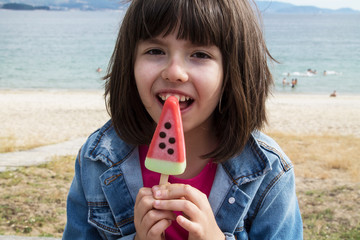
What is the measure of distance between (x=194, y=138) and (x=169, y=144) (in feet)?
1.74

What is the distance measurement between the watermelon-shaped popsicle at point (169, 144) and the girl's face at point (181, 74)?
0.34ft

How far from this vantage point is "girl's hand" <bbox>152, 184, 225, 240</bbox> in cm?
158

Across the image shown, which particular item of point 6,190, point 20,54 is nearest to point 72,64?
point 20,54

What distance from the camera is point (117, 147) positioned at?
7.30 ft

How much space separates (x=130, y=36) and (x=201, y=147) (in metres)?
0.73

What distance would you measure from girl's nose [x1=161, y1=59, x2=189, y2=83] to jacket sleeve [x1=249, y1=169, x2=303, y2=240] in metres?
0.80

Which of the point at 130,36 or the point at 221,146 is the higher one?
the point at 130,36

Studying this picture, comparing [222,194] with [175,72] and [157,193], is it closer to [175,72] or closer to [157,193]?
[157,193]

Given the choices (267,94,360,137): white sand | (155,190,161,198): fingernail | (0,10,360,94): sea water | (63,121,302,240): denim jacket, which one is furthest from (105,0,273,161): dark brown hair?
A: (0,10,360,94): sea water

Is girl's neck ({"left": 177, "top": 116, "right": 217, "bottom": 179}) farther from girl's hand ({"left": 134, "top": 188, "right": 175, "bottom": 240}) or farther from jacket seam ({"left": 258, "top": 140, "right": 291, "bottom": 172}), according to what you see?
girl's hand ({"left": 134, "top": 188, "right": 175, "bottom": 240})

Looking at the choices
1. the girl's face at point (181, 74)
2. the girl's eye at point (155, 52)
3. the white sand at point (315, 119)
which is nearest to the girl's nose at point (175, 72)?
the girl's face at point (181, 74)

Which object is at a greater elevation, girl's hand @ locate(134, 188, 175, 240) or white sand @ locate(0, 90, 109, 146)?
girl's hand @ locate(134, 188, 175, 240)

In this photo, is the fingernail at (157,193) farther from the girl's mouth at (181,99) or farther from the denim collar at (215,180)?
the denim collar at (215,180)

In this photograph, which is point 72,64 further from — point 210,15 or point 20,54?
point 210,15
